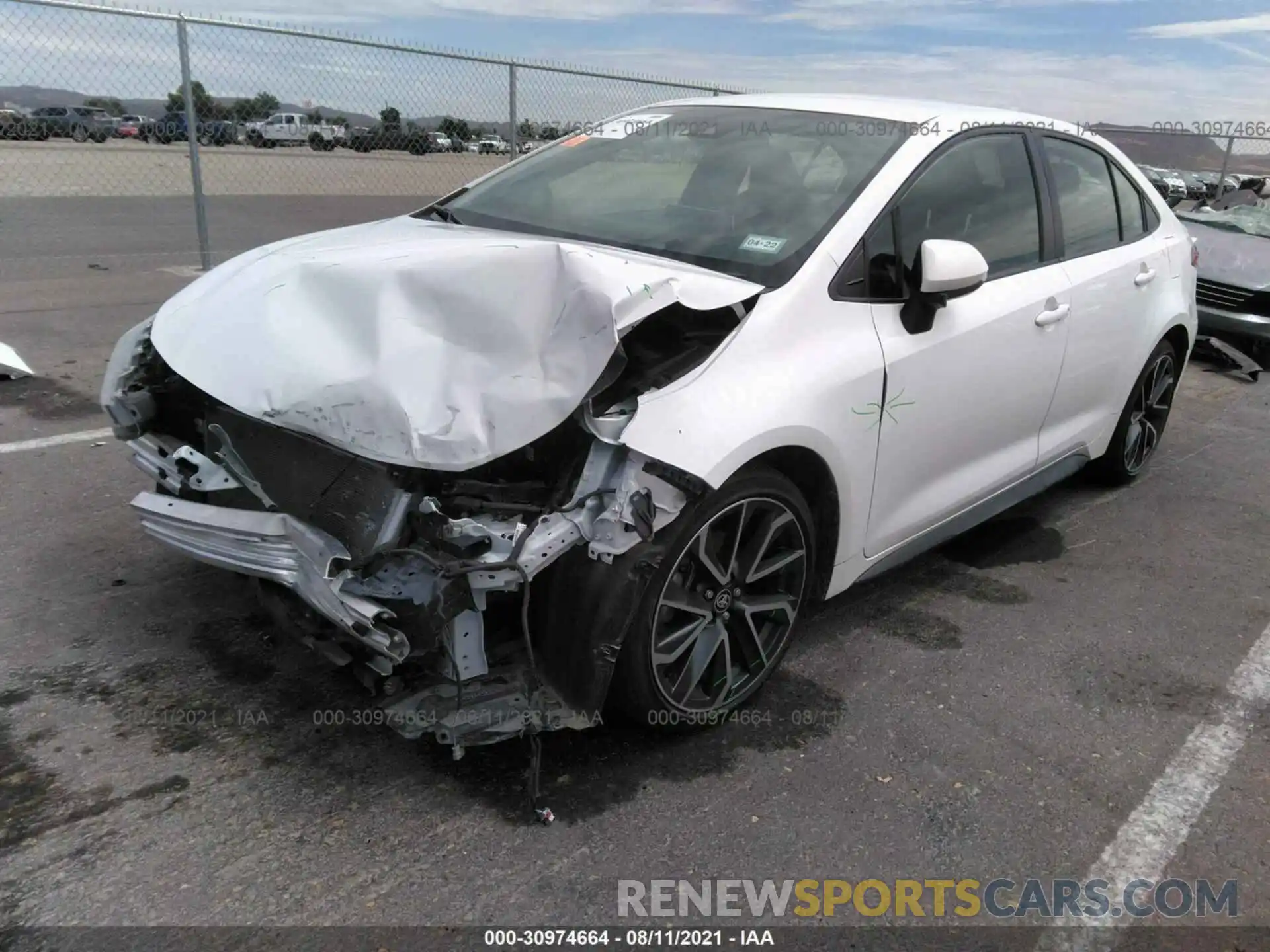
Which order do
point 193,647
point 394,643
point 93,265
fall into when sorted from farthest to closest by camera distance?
point 93,265, point 193,647, point 394,643

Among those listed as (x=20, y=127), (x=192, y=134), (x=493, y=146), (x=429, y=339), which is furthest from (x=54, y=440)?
(x=493, y=146)

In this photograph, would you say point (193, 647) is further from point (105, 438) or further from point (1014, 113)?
point (1014, 113)

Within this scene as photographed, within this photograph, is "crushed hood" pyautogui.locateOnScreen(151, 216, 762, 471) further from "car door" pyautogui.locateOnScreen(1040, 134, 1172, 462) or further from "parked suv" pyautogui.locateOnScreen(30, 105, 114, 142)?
"parked suv" pyautogui.locateOnScreen(30, 105, 114, 142)

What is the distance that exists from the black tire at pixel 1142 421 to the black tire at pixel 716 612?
2.71m

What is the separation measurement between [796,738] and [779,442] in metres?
0.93

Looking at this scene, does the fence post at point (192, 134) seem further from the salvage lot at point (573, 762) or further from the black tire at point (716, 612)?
the black tire at point (716, 612)

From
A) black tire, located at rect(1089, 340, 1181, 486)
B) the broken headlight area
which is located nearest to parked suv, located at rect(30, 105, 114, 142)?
the broken headlight area

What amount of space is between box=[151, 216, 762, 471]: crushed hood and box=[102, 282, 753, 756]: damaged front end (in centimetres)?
8

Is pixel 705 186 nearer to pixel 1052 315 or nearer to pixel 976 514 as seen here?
pixel 1052 315

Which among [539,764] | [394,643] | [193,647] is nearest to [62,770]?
[193,647]

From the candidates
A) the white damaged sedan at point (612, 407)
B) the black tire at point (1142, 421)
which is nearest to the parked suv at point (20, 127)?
the white damaged sedan at point (612, 407)

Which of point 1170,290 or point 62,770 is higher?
point 1170,290

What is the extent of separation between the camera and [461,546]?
234 centimetres

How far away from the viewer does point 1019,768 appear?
2.90 metres
